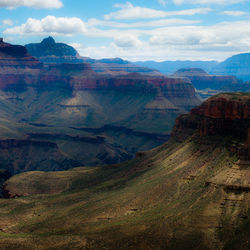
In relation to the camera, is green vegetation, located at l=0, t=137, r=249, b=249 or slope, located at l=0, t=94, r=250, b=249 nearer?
green vegetation, located at l=0, t=137, r=249, b=249

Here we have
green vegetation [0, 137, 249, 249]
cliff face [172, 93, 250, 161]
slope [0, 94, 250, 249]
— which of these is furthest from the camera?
cliff face [172, 93, 250, 161]

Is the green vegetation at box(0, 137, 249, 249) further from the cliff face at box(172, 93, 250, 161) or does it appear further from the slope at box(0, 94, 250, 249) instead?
the cliff face at box(172, 93, 250, 161)

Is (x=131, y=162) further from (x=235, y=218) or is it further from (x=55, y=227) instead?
(x=235, y=218)

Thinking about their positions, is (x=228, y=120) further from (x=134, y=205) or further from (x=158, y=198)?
(x=134, y=205)

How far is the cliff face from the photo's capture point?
83.4 meters

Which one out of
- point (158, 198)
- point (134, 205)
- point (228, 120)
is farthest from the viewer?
point (228, 120)

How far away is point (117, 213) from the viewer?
2830 inches

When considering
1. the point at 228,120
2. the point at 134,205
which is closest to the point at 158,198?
the point at 134,205

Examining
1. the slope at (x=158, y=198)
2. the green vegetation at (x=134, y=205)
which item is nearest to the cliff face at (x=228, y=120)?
the slope at (x=158, y=198)

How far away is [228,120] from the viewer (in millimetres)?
90812

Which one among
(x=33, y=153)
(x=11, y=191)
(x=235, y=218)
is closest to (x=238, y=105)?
(x=235, y=218)

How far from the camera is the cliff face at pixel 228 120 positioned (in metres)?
83.4

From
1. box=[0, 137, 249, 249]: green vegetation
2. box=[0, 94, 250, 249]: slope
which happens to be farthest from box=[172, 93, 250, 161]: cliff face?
box=[0, 137, 249, 249]: green vegetation

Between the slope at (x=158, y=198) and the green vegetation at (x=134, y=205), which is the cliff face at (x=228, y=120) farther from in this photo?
the green vegetation at (x=134, y=205)
